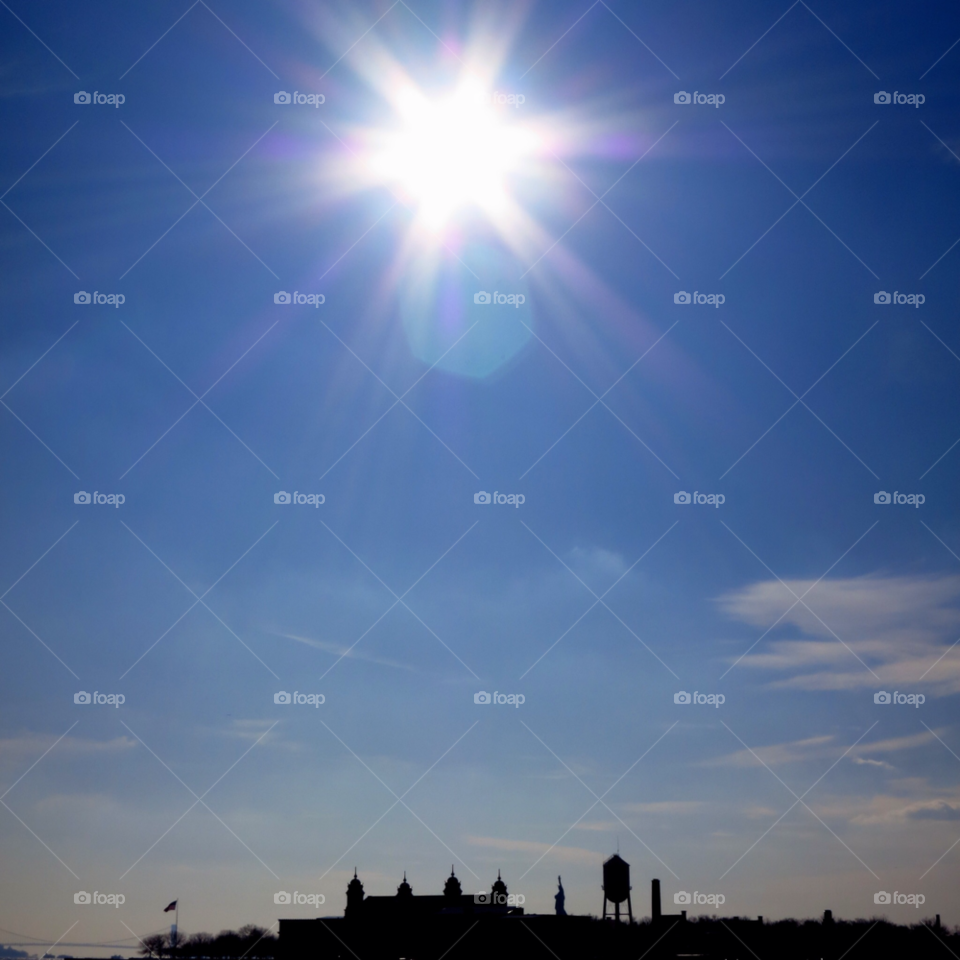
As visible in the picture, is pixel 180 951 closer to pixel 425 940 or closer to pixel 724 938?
pixel 425 940

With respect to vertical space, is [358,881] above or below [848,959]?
above

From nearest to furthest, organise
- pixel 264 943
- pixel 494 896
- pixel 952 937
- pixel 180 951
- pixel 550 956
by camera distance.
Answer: pixel 550 956
pixel 494 896
pixel 952 937
pixel 264 943
pixel 180 951

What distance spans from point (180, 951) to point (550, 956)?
125 meters

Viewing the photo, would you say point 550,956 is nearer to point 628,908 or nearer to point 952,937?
point 628,908

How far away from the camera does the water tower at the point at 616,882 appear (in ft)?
292

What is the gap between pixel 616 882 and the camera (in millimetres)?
89188

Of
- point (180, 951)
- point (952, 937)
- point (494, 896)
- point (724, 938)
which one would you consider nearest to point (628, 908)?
point (724, 938)

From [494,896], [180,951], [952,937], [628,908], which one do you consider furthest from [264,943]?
[952,937]

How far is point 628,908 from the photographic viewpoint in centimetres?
9062

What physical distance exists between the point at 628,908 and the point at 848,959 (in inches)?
718

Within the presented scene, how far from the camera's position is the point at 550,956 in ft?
264

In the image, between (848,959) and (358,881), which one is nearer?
(848,959)

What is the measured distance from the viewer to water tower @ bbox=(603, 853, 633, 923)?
89000mm

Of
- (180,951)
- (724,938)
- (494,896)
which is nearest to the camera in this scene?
(724,938)
